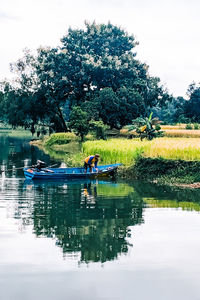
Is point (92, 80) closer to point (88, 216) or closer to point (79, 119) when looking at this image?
point (79, 119)

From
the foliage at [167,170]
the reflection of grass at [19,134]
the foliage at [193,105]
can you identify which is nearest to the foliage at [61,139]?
the foliage at [193,105]

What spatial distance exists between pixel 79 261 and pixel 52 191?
9.90 meters

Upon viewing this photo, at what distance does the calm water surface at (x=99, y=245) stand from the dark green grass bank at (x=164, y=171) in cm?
245

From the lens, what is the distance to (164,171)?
23.0m

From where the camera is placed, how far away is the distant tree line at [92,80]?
165ft

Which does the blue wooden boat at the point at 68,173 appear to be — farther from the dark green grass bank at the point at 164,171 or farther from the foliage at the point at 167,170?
the foliage at the point at 167,170

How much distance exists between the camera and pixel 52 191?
782 inches

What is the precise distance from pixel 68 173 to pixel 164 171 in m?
4.65

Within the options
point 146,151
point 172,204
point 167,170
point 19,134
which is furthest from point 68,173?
point 19,134

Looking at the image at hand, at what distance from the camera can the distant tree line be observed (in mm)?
50312

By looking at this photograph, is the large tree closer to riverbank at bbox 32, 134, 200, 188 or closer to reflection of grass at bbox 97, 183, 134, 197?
riverbank at bbox 32, 134, 200, 188

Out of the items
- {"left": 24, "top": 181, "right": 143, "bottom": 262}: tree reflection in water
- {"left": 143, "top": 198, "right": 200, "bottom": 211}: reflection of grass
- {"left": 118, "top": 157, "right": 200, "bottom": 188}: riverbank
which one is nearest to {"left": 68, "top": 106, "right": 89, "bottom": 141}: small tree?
{"left": 118, "top": 157, "right": 200, "bottom": 188}: riverbank

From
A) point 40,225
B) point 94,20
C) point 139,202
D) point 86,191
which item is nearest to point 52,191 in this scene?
point 86,191

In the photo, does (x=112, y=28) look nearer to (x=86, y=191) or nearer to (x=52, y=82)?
(x=52, y=82)
